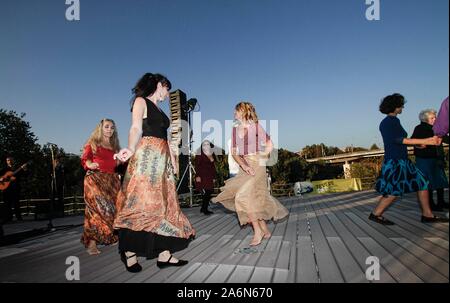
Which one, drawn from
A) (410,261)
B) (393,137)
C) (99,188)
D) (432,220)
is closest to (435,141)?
(393,137)

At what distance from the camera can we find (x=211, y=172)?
710 centimetres

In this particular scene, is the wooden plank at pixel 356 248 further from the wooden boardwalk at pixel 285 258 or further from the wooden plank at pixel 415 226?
the wooden plank at pixel 415 226

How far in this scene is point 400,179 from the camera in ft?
12.1

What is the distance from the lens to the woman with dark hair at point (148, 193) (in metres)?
2.51

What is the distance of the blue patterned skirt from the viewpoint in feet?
12.0

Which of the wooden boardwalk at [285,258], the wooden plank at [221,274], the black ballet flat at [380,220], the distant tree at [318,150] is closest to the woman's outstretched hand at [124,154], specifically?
the wooden boardwalk at [285,258]

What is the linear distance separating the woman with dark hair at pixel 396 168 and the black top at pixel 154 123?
3154mm

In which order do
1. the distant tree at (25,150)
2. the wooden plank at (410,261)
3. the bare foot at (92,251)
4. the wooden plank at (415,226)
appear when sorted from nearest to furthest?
the wooden plank at (410,261)
the wooden plank at (415,226)
the bare foot at (92,251)
the distant tree at (25,150)

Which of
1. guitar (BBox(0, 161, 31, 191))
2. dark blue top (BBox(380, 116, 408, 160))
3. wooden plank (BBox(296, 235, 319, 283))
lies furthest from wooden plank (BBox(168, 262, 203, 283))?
guitar (BBox(0, 161, 31, 191))

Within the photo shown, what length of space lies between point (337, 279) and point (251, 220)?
55.0 inches

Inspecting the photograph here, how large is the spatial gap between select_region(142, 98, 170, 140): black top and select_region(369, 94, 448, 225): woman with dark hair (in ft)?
10.3

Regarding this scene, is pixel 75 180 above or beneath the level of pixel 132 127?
beneath
